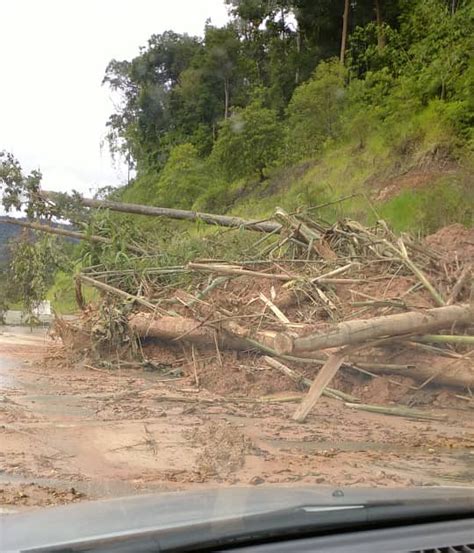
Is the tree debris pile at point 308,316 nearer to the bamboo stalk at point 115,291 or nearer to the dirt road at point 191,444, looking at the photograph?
the bamboo stalk at point 115,291

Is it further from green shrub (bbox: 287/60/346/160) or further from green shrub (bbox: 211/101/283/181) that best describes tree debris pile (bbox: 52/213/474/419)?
green shrub (bbox: 211/101/283/181)

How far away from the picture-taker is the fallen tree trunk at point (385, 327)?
8289 mm

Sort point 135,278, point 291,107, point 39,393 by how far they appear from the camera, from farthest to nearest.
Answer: point 291,107
point 135,278
point 39,393

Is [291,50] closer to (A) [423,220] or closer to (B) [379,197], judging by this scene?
(B) [379,197]

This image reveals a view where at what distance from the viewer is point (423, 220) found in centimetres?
1772

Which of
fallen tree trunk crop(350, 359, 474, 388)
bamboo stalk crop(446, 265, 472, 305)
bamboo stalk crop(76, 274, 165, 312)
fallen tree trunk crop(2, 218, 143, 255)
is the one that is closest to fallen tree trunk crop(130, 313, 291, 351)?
bamboo stalk crop(76, 274, 165, 312)

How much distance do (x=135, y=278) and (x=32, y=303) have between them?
4669 mm

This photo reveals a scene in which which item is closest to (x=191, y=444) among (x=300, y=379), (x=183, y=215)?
(x=300, y=379)

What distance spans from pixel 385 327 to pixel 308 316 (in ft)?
5.60

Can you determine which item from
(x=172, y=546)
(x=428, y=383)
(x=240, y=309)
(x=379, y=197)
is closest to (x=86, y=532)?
(x=172, y=546)

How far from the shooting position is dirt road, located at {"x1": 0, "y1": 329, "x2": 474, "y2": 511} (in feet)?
18.9

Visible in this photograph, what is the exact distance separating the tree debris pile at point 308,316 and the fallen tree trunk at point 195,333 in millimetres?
21

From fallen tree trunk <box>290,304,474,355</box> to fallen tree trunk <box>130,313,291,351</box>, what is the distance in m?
A: 1.49

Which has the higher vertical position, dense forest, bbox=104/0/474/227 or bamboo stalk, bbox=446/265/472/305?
dense forest, bbox=104/0/474/227
